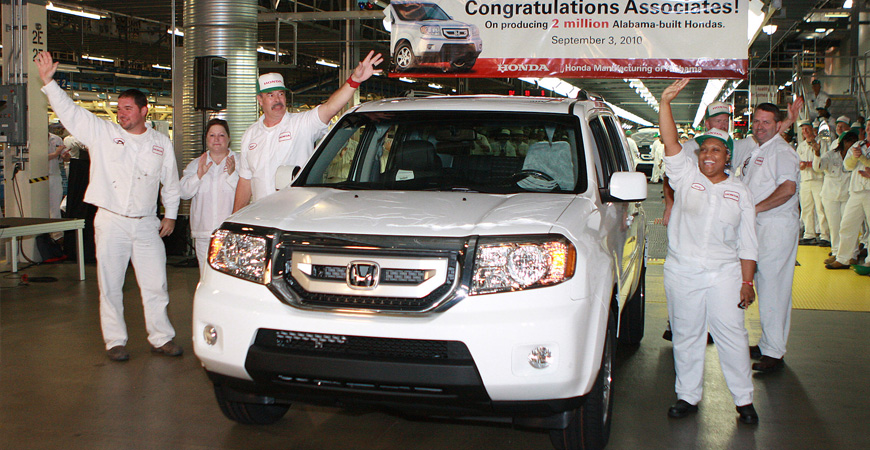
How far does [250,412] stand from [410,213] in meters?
1.49

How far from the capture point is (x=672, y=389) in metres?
5.09

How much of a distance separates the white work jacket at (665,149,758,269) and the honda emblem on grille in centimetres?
196

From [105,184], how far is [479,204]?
309cm

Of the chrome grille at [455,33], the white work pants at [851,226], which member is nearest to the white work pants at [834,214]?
the white work pants at [851,226]

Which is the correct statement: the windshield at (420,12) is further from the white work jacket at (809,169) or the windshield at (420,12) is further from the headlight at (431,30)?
the white work jacket at (809,169)

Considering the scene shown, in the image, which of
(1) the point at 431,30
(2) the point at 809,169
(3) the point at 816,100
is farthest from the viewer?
(3) the point at 816,100

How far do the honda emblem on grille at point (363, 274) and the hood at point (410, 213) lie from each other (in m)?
0.14

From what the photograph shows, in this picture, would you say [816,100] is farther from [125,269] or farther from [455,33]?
[125,269]

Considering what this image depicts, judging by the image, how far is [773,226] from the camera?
216 inches

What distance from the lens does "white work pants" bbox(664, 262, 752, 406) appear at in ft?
14.1

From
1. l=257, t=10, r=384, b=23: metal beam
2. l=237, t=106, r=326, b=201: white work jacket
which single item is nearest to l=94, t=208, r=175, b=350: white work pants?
Result: l=237, t=106, r=326, b=201: white work jacket

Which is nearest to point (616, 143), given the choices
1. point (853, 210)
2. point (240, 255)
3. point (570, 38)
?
point (240, 255)

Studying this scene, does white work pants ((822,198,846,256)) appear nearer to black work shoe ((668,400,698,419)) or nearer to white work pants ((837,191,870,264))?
white work pants ((837,191,870,264))

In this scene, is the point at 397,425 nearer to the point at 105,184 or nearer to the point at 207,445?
the point at 207,445
